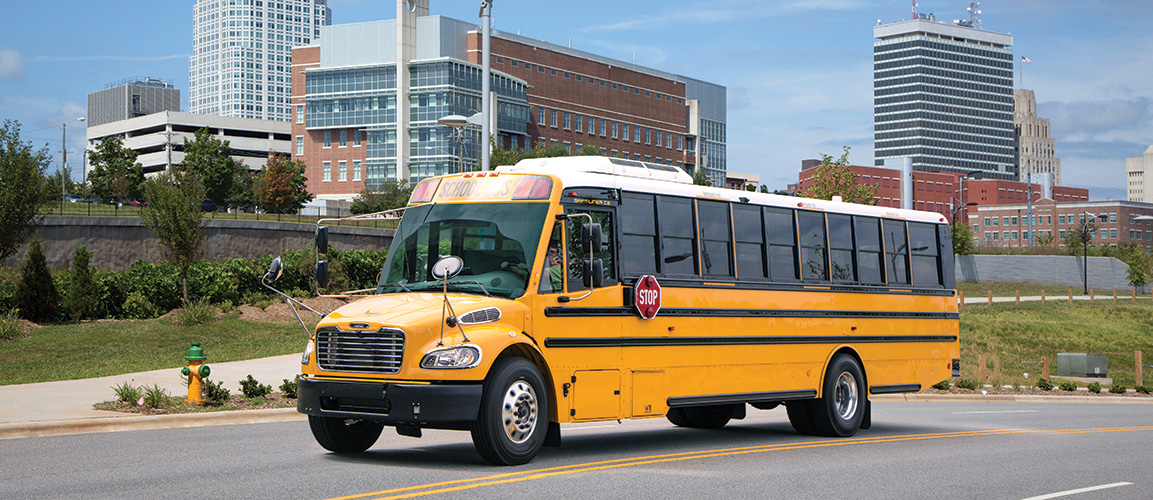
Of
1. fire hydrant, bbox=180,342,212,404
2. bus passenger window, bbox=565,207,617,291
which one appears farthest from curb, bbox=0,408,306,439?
bus passenger window, bbox=565,207,617,291

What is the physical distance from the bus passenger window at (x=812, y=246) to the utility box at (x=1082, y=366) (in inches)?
1050

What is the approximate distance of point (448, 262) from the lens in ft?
35.1

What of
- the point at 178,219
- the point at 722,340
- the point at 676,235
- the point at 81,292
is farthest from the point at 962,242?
the point at 676,235

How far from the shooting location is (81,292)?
98.5ft

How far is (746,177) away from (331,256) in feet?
543

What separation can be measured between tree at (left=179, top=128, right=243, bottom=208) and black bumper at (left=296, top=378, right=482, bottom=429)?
8361 cm

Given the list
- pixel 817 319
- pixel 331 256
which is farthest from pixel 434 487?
pixel 331 256

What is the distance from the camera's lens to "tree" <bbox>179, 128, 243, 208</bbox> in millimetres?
90562

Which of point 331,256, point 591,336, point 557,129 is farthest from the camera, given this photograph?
point 557,129

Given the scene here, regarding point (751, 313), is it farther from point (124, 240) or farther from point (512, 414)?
point (124, 240)

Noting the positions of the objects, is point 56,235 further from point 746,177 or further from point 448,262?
point 746,177

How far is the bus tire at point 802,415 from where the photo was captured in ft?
49.3

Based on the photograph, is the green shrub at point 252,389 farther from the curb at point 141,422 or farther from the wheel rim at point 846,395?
the wheel rim at point 846,395

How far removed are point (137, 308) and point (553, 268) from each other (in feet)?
76.7
